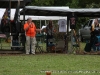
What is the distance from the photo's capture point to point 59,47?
24141 millimetres

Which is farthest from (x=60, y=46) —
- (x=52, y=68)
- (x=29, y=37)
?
(x=52, y=68)

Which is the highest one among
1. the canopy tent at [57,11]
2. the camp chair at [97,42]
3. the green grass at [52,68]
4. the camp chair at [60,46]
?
the canopy tent at [57,11]

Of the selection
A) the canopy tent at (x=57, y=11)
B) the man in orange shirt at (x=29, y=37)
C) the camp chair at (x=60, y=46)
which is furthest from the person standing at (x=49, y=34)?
the man in orange shirt at (x=29, y=37)

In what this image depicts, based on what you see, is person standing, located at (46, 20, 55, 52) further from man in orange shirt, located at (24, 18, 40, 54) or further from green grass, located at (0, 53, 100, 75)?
green grass, located at (0, 53, 100, 75)

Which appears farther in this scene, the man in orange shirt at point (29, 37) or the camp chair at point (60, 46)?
the camp chair at point (60, 46)

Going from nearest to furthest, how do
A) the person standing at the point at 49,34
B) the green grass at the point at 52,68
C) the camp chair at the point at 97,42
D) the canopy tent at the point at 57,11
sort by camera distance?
the green grass at the point at 52,68
the canopy tent at the point at 57,11
the camp chair at the point at 97,42
the person standing at the point at 49,34

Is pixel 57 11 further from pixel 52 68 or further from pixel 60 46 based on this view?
pixel 52 68

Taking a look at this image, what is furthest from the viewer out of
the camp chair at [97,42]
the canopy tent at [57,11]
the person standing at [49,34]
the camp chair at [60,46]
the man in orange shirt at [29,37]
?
the person standing at [49,34]

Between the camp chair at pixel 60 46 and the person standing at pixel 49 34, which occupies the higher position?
the person standing at pixel 49 34

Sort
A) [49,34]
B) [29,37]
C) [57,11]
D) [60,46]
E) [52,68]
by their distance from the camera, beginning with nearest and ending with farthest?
[52,68] < [29,37] < [57,11] < [60,46] < [49,34]

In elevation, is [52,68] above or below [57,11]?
below

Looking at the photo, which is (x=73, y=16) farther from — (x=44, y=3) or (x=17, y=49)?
(x=44, y=3)

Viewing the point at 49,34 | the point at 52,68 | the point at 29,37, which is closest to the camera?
the point at 52,68

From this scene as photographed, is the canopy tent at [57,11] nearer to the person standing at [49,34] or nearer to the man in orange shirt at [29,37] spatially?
the person standing at [49,34]
